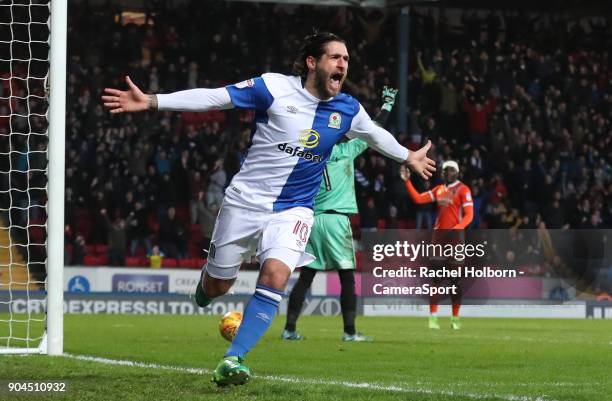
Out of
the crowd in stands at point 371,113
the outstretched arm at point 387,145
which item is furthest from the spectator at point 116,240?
the outstretched arm at point 387,145

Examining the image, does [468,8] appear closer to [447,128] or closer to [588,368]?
[447,128]

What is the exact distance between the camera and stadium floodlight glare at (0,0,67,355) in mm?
10164

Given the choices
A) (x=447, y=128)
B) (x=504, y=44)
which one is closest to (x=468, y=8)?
(x=504, y=44)

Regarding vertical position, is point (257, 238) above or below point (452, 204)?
below

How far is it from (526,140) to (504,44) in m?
3.67

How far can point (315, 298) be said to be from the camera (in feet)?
71.2

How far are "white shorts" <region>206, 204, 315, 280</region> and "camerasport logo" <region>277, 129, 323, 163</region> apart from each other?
1.14 feet

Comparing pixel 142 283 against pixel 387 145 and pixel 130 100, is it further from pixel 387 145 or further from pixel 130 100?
pixel 130 100

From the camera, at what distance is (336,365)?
32.1 ft

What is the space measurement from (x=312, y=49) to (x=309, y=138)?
547 millimetres

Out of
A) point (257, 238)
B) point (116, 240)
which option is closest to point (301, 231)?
point (257, 238)

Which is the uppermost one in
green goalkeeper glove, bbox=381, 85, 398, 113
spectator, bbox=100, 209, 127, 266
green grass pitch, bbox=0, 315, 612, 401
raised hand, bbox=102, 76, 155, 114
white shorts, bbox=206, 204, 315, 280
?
green goalkeeper glove, bbox=381, 85, 398, 113

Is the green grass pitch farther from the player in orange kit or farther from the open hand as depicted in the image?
the open hand

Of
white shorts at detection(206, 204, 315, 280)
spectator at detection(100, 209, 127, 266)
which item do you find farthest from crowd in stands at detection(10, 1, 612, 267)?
white shorts at detection(206, 204, 315, 280)
